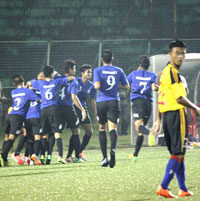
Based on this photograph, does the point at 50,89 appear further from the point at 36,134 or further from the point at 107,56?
the point at 107,56

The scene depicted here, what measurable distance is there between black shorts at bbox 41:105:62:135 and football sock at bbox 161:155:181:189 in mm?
4671

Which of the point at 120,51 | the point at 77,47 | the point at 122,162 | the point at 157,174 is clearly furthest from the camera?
the point at 120,51

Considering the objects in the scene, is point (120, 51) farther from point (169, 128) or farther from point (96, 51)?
point (169, 128)

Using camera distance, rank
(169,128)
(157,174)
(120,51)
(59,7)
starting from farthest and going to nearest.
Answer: (59,7) < (120,51) < (157,174) < (169,128)

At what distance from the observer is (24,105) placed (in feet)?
33.6

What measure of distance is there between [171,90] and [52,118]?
15.3ft

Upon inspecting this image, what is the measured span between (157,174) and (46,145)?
327 cm

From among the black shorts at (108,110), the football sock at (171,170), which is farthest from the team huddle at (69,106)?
the football sock at (171,170)

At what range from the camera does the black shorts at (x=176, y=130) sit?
5.46m

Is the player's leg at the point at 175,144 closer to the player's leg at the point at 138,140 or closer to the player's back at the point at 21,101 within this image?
the player's leg at the point at 138,140

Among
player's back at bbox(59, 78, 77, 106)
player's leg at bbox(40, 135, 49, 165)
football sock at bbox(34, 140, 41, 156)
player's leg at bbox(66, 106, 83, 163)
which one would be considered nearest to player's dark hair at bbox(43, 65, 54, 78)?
player's back at bbox(59, 78, 77, 106)

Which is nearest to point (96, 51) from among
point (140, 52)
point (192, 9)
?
point (140, 52)

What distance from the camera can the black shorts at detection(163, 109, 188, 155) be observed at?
5465 millimetres

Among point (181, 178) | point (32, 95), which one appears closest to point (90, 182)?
point (181, 178)
